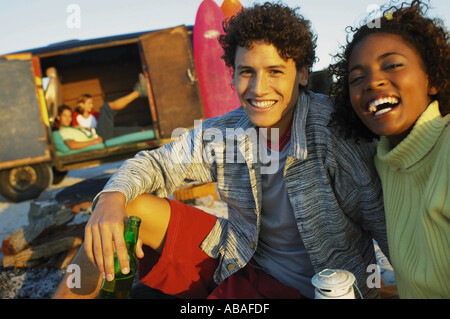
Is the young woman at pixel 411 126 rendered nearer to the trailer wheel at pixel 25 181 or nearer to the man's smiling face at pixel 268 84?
the man's smiling face at pixel 268 84

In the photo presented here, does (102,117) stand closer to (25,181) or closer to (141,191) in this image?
(25,181)

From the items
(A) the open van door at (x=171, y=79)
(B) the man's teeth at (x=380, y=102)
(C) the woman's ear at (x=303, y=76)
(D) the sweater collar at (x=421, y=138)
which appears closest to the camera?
(D) the sweater collar at (x=421, y=138)

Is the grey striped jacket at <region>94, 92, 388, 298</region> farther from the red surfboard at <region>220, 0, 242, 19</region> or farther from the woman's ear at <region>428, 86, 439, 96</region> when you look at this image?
the red surfboard at <region>220, 0, 242, 19</region>

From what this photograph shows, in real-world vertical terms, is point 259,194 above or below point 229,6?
below

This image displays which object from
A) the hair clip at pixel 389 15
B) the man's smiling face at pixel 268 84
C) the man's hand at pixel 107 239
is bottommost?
the man's hand at pixel 107 239

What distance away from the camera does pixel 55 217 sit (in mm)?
3426

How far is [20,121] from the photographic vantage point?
18.7 feet

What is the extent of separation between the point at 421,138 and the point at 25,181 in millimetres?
6110

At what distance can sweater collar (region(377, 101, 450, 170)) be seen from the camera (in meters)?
1.13

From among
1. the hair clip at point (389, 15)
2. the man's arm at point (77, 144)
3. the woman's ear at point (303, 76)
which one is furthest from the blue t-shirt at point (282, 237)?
Result: the man's arm at point (77, 144)

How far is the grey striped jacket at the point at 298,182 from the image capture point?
5.02 feet

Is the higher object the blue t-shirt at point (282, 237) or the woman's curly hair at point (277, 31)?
the woman's curly hair at point (277, 31)

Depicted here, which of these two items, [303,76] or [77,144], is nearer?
[303,76]

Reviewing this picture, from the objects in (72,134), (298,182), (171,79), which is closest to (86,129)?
(72,134)
